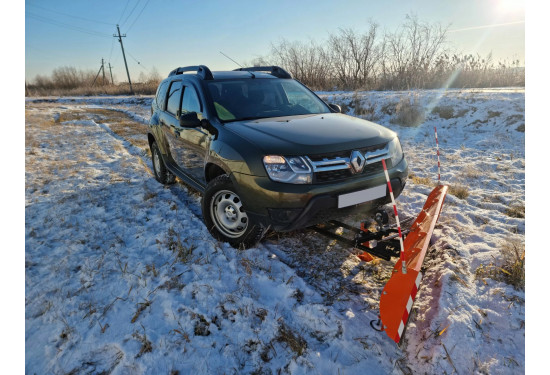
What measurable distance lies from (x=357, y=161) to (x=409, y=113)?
7890 mm

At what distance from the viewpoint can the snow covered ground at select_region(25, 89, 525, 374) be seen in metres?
2.05

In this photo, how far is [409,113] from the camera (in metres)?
9.58

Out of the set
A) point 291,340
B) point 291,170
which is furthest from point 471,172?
point 291,340

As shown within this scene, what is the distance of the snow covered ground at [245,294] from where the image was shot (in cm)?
205

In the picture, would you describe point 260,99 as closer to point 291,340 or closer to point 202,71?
point 202,71

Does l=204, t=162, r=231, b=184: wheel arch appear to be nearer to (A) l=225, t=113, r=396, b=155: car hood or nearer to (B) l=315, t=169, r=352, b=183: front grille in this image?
(A) l=225, t=113, r=396, b=155: car hood

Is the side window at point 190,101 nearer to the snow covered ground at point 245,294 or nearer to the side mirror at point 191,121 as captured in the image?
the side mirror at point 191,121

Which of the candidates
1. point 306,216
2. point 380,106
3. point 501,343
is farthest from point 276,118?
point 380,106

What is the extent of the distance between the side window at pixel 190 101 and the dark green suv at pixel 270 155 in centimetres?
1

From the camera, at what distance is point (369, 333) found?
222 cm

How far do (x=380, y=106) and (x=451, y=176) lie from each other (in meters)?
5.85

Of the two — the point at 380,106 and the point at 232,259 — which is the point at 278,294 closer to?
the point at 232,259

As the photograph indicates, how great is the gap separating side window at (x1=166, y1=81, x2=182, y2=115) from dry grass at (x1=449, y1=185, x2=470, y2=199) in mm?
4156

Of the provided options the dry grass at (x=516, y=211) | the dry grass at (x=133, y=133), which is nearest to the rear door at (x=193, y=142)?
the dry grass at (x=516, y=211)
